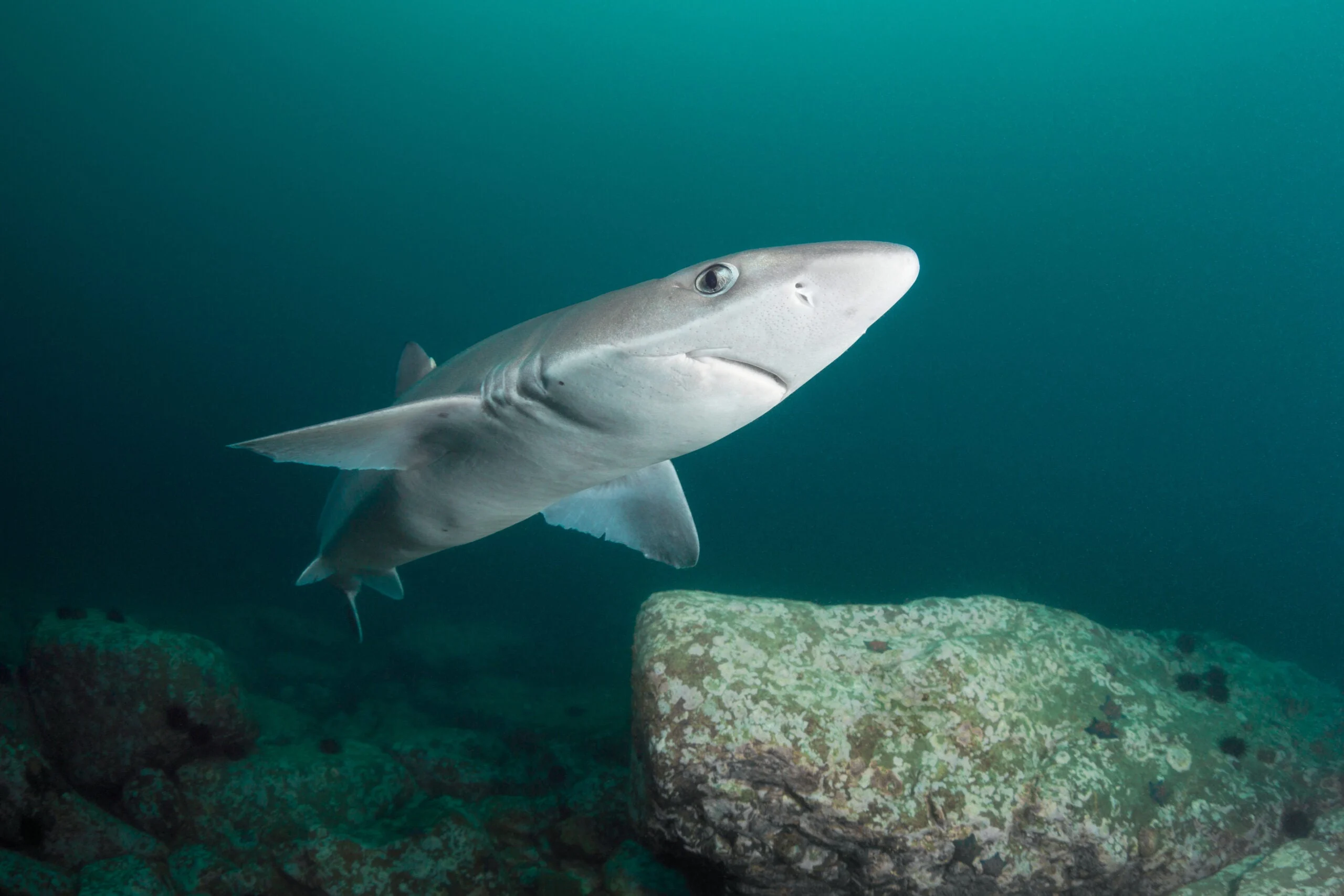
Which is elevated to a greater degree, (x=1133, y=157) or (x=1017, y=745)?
(x=1133, y=157)

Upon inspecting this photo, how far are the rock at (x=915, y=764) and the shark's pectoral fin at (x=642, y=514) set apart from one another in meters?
0.36

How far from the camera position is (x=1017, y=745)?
3205mm

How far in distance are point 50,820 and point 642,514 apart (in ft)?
18.3

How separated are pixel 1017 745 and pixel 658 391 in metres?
3.19

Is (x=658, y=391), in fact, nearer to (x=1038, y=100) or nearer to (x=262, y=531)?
(x=262, y=531)

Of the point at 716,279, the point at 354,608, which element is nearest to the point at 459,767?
the point at 354,608

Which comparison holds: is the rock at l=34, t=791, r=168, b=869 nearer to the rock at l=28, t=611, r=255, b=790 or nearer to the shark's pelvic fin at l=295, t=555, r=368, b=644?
the rock at l=28, t=611, r=255, b=790

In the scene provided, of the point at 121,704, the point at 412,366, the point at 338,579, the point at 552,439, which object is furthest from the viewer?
the point at 121,704

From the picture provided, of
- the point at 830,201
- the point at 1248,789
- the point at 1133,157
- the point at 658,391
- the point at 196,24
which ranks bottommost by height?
the point at 1248,789

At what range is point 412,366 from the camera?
4.27 metres

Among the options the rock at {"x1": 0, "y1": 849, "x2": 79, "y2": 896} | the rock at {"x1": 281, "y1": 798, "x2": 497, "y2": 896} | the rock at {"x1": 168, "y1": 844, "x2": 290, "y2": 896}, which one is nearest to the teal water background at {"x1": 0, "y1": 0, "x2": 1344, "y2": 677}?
the rock at {"x1": 168, "y1": 844, "x2": 290, "y2": 896}

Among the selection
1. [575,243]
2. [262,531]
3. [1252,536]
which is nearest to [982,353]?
[1252,536]

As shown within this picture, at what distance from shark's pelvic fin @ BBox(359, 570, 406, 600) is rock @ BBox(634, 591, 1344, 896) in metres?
2.69

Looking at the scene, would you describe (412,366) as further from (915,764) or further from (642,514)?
(915,764)
